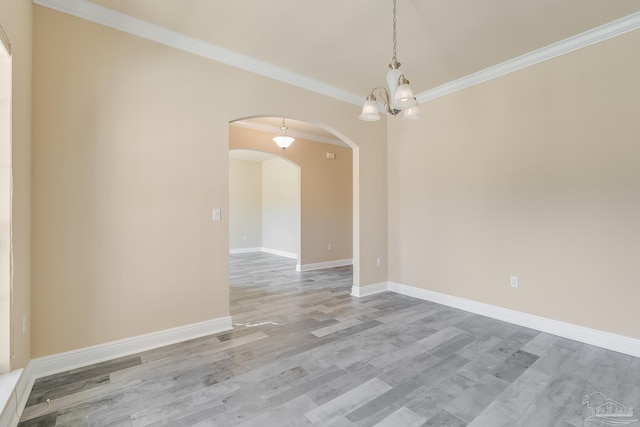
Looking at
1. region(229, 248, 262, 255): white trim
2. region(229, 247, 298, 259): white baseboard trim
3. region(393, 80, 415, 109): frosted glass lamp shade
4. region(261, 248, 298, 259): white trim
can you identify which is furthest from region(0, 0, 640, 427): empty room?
region(229, 248, 262, 255): white trim

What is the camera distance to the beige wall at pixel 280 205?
795 centimetres

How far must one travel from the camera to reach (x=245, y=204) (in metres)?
9.19

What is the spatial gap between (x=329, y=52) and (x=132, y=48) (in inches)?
73.1

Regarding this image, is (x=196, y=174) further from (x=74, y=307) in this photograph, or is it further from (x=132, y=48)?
(x=74, y=307)

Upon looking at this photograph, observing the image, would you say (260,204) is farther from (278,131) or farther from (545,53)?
(545,53)

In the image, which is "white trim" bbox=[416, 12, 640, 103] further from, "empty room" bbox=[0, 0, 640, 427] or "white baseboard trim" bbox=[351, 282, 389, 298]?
"white baseboard trim" bbox=[351, 282, 389, 298]

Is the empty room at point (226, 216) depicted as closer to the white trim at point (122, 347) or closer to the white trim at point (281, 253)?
the white trim at point (122, 347)

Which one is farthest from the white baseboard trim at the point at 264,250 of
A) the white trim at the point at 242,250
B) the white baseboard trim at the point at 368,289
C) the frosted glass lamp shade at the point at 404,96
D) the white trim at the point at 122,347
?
the frosted glass lamp shade at the point at 404,96

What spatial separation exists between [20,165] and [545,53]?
4656 mm

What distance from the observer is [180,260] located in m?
2.78

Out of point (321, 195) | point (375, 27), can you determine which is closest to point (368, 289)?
point (321, 195)

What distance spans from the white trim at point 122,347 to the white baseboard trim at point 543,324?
109 inches

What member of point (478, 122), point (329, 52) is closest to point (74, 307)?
point (329, 52)

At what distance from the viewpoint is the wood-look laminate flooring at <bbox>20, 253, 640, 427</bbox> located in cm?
175
